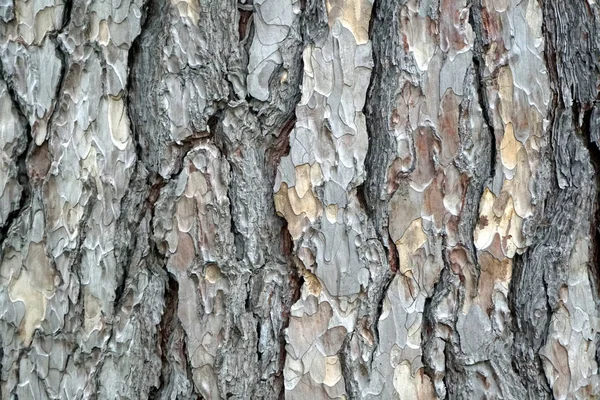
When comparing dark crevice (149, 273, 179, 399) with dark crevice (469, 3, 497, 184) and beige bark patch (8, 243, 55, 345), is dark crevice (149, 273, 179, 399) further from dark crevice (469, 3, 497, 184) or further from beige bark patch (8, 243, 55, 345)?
dark crevice (469, 3, 497, 184)

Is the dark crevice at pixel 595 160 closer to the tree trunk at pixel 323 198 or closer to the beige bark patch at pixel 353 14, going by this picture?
the tree trunk at pixel 323 198

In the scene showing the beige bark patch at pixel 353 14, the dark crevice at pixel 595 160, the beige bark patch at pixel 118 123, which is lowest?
the dark crevice at pixel 595 160

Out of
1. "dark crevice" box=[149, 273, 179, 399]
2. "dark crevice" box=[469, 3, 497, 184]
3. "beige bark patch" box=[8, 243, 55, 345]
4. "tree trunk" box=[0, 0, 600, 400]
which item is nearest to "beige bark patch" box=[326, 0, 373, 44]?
"tree trunk" box=[0, 0, 600, 400]

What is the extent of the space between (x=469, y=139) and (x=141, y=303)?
0.53 metres

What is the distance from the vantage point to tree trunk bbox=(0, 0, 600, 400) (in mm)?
862

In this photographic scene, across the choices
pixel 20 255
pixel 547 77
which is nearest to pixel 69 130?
pixel 20 255

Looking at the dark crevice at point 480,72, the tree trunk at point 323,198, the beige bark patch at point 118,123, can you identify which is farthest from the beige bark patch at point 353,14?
the beige bark patch at point 118,123

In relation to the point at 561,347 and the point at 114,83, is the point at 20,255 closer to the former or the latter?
the point at 114,83

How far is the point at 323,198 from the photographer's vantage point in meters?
0.86

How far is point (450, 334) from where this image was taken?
2.85ft

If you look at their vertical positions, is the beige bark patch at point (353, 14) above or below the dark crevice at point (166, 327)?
above

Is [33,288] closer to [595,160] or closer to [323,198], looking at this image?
[323,198]

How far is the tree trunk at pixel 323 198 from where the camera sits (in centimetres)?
86

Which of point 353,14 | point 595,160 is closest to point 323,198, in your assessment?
point 353,14
